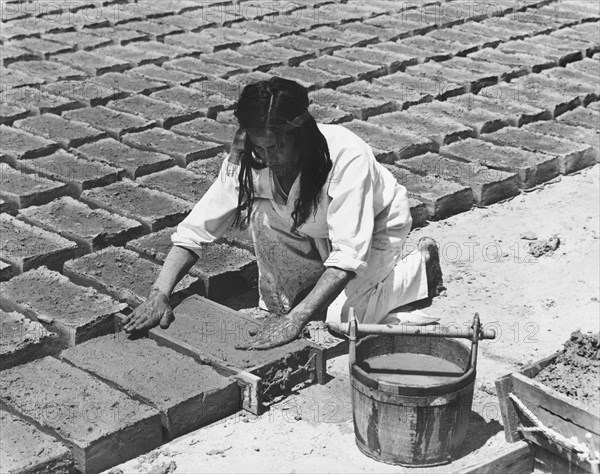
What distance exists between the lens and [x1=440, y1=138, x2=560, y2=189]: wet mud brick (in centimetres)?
616

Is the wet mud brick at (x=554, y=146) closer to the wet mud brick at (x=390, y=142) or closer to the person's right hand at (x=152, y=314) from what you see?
the wet mud brick at (x=390, y=142)

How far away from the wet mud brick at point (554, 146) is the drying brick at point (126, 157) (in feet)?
7.23

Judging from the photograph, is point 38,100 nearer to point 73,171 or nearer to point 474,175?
point 73,171

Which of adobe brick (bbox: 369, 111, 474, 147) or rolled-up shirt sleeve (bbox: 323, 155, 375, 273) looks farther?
adobe brick (bbox: 369, 111, 474, 147)

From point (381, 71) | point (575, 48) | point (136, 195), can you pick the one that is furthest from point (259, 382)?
point (575, 48)

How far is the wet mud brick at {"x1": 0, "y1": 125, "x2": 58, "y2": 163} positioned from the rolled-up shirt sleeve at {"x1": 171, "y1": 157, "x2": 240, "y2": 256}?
218 centimetres

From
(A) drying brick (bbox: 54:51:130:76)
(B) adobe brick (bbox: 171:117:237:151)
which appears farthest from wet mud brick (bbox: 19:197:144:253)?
(A) drying brick (bbox: 54:51:130:76)

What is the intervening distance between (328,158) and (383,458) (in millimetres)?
1228

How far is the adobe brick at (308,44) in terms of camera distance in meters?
8.34

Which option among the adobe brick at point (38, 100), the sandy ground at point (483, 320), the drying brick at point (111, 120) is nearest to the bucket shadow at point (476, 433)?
the sandy ground at point (483, 320)

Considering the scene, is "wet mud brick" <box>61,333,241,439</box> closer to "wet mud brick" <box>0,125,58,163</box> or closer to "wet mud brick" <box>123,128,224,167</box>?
"wet mud brick" <box>123,128,224,167</box>

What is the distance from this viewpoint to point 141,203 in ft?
18.4

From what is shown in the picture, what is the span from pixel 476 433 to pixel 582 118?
3.78m

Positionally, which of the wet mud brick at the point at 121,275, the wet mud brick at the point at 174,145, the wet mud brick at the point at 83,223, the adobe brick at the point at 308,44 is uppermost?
the adobe brick at the point at 308,44
